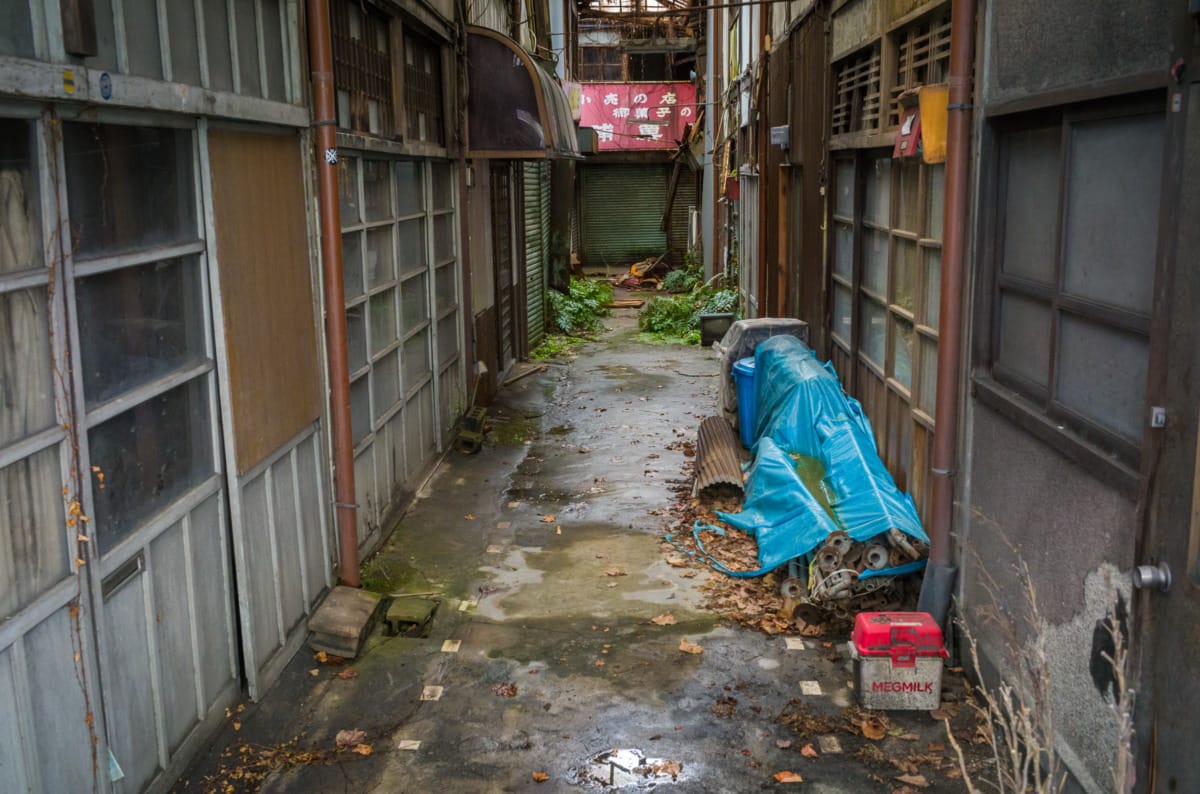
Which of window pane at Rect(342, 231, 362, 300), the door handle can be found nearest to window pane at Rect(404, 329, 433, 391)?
window pane at Rect(342, 231, 362, 300)

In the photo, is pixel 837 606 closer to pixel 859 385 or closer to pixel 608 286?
pixel 859 385

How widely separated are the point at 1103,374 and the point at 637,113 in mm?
30654

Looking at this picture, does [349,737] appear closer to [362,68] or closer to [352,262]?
[352,262]

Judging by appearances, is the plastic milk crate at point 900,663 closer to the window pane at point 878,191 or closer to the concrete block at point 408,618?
the concrete block at point 408,618

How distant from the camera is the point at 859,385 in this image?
10.3 metres

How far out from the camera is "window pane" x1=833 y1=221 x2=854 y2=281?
35.0 ft

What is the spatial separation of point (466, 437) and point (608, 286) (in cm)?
1827

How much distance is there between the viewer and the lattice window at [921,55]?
751 centimetres

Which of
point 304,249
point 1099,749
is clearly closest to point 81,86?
point 304,249

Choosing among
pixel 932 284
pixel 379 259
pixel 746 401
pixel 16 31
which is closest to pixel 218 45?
pixel 16 31

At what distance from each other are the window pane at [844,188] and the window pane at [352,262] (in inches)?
196

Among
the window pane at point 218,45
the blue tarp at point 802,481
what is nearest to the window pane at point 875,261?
the blue tarp at point 802,481

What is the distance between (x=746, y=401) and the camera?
11531 mm

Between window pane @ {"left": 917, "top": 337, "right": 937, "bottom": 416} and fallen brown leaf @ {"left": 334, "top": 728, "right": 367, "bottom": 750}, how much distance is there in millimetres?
4531
